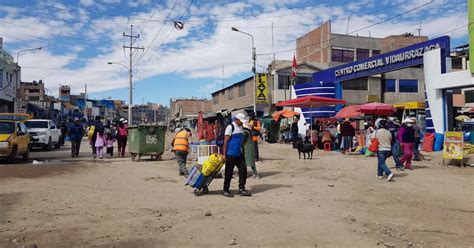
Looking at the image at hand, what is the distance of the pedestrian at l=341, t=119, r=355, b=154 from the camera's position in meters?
17.9

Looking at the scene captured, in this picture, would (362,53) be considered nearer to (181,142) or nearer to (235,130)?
(181,142)

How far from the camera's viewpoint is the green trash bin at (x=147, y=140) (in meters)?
15.8

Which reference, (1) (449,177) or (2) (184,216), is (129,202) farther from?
(1) (449,177)

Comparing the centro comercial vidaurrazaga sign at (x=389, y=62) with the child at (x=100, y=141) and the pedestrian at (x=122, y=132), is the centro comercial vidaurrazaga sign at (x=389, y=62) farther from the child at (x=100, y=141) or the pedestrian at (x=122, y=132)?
the child at (x=100, y=141)

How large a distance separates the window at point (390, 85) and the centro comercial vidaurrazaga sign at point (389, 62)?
49.9 feet

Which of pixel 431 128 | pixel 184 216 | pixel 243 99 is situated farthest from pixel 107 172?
pixel 243 99

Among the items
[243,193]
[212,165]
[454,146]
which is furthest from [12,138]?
[454,146]

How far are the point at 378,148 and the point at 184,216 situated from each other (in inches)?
234

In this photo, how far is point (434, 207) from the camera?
24.1 ft

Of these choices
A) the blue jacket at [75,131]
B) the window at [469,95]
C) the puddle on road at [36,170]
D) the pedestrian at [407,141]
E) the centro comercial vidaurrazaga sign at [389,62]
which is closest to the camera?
the puddle on road at [36,170]

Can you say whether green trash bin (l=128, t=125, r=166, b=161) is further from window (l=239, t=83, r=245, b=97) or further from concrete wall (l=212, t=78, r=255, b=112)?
window (l=239, t=83, r=245, b=97)

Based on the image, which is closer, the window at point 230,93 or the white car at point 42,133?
the white car at point 42,133

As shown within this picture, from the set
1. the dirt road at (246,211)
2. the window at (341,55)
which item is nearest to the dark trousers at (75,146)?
the dirt road at (246,211)

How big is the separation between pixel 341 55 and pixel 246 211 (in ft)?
154
